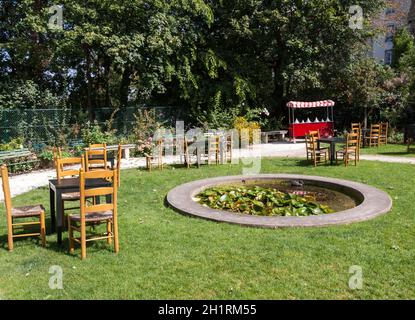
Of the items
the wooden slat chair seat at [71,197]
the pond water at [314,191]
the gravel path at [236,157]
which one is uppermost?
the wooden slat chair seat at [71,197]

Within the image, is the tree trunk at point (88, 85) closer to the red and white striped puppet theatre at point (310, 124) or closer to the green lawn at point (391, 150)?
the red and white striped puppet theatre at point (310, 124)

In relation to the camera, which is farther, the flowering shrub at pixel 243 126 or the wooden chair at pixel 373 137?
the flowering shrub at pixel 243 126

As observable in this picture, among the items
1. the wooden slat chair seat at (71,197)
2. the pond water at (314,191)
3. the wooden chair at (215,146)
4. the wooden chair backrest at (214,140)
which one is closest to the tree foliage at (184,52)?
the wooden chair at (215,146)

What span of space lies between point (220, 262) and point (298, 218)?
2.06 m

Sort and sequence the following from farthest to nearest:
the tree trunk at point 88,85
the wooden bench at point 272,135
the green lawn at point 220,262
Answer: the wooden bench at point 272,135 < the tree trunk at point 88,85 < the green lawn at point 220,262

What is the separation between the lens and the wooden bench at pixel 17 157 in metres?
12.1

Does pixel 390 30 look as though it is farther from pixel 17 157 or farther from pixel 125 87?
pixel 17 157

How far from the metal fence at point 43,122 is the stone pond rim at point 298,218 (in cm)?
813

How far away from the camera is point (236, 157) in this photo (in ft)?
51.4

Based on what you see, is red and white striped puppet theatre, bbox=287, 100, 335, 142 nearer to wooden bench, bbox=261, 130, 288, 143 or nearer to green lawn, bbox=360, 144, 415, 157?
wooden bench, bbox=261, 130, 288, 143

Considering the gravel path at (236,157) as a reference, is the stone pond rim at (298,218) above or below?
below

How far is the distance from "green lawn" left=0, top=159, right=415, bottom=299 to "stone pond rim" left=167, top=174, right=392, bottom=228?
0.17 m

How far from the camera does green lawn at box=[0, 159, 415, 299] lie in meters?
4.51

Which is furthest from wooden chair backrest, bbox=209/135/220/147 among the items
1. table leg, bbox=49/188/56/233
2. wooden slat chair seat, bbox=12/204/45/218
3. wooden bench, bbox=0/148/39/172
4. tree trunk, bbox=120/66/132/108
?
wooden slat chair seat, bbox=12/204/45/218
